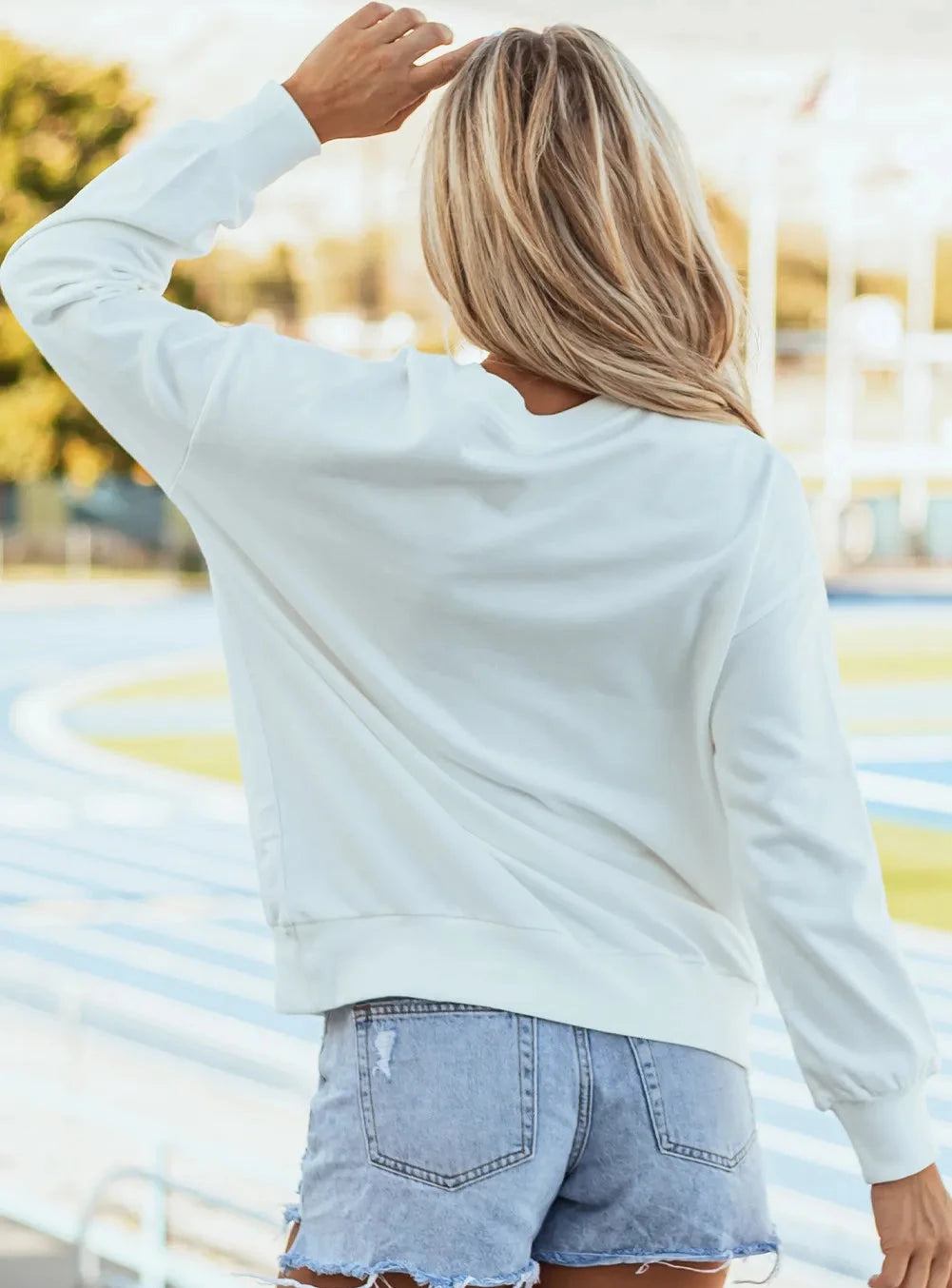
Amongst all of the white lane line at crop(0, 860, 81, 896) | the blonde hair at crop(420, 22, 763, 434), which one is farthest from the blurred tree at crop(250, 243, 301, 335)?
the blonde hair at crop(420, 22, 763, 434)

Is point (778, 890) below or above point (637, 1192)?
above

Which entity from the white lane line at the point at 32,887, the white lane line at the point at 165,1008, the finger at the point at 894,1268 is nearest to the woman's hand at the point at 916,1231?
the finger at the point at 894,1268

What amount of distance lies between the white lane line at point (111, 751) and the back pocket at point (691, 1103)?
5.24m

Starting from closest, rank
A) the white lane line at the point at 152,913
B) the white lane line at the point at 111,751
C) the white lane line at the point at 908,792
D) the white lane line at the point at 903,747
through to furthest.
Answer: the white lane line at the point at 152,913 < the white lane line at the point at 908,792 < the white lane line at the point at 111,751 < the white lane line at the point at 903,747

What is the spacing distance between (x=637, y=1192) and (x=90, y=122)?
83.0ft

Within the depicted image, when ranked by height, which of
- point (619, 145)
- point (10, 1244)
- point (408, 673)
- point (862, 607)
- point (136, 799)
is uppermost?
point (619, 145)

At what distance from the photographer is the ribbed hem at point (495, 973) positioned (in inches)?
38.0

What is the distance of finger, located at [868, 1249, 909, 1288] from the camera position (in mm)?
992

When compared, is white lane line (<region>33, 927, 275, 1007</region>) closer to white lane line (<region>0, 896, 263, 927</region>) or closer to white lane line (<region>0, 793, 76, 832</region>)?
white lane line (<region>0, 896, 263, 927</region>)

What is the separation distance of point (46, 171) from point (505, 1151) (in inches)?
983

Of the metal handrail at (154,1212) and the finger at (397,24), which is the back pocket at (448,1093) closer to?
the finger at (397,24)

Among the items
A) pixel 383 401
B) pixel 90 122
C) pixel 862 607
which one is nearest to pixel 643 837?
pixel 383 401

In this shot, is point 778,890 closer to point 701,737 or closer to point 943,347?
point 701,737

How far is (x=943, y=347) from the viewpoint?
27.9m
